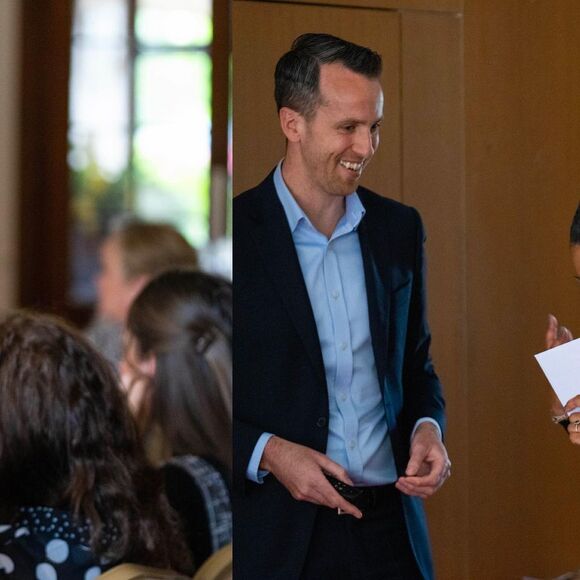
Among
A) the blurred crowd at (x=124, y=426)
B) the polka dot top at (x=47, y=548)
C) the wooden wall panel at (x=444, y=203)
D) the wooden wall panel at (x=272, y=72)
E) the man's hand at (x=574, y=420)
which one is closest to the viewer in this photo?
the blurred crowd at (x=124, y=426)

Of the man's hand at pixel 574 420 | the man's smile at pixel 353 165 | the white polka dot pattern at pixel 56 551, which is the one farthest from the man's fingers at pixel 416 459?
the white polka dot pattern at pixel 56 551

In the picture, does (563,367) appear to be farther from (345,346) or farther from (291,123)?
(291,123)

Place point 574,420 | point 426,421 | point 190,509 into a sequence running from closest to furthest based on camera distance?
point 190,509
point 426,421
point 574,420

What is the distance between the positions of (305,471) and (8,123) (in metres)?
1.21

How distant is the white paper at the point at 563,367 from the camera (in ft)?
6.76

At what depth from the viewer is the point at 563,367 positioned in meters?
2.07

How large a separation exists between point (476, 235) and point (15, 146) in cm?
140

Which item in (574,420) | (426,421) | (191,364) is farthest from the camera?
(574,420)

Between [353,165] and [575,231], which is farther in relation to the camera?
[575,231]

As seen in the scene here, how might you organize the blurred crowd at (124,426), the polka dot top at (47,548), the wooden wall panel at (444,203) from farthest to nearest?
the wooden wall panel at (444,203) → the polka dot top at (47,548) → the blurred crowd at (124,426)

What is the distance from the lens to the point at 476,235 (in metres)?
2.02

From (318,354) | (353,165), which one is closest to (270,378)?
(318,354)

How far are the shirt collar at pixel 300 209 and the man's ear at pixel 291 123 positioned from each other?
0.19 feet

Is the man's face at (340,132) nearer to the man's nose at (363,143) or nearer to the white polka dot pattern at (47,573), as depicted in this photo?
the man's nose at (363,143)
